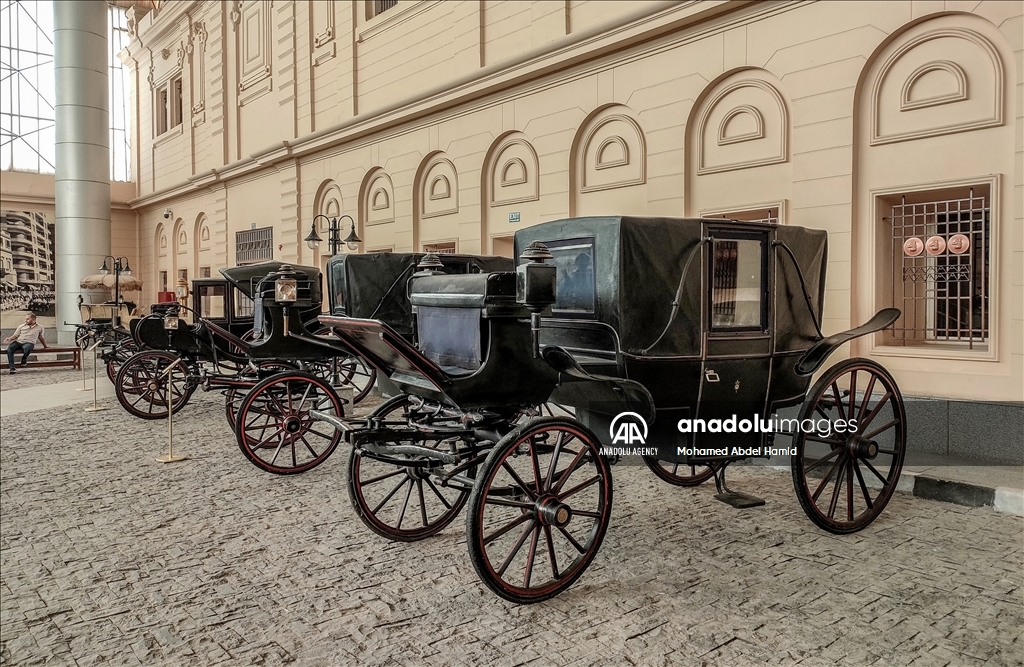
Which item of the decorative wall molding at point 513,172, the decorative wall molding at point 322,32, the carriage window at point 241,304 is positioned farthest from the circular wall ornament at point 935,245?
the decorative wall molding at point 322,32

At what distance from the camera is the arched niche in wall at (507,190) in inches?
400

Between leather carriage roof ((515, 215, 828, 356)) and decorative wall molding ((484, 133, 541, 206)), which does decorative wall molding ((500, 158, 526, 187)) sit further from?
leather carriage roof ((515, 215, 828, 356))

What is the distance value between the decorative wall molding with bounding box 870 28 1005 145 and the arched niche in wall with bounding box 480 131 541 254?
465cm

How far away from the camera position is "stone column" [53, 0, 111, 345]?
20312 mm

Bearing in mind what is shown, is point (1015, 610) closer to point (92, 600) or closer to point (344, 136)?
point (92, 600)

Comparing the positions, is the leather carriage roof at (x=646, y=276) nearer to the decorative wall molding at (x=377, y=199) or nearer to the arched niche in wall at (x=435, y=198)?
the arched niche in wall at (x=435, y=198)

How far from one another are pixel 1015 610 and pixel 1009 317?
11.3 ft

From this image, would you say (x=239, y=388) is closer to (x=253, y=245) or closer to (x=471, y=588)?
(x=471, y=588)

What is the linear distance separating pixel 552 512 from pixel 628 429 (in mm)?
943

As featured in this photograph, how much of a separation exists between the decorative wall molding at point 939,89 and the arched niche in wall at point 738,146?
0.96 m

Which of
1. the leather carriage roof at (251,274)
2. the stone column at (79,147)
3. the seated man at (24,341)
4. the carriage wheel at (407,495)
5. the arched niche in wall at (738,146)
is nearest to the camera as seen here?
the carriage wheel at (407,495)

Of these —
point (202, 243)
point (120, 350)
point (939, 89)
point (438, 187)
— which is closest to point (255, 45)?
point (202, 243)

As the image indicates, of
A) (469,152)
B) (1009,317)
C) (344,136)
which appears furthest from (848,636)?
(344,136)

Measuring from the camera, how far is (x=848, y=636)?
2963 millimetres
